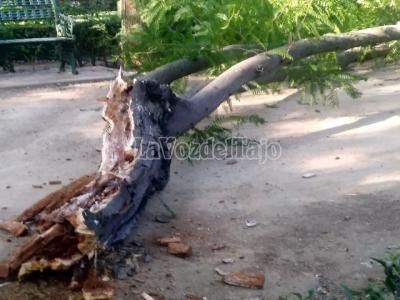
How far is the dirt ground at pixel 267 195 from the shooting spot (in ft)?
10.0

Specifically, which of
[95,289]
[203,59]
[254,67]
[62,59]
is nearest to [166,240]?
[95,289]

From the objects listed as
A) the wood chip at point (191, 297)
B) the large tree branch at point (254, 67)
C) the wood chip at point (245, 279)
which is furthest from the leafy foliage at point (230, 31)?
the wood chip at point (191, 297)

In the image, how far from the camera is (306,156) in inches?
188

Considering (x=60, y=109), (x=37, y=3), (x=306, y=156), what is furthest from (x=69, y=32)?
(x=306, y=156)

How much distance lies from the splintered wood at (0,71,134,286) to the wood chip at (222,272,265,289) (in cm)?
58

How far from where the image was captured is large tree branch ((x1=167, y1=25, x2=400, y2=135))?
444 cm

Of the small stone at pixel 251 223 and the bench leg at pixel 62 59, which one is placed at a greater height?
the bench leg at pixel 62 59

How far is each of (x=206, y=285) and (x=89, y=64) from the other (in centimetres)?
712

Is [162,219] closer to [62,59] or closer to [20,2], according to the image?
[62,59]

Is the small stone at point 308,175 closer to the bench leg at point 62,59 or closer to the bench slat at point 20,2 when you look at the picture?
the bench leg at point 62,59

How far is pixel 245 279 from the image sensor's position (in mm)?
2982

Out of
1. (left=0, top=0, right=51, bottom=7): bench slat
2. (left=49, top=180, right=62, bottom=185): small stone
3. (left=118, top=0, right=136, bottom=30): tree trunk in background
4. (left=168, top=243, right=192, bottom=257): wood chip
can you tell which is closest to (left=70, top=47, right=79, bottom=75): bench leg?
(left=0, top=0, right=51, bottom=7): bench slat

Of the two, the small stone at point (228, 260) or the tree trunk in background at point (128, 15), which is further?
the tree trunk in background at point (128, 15)

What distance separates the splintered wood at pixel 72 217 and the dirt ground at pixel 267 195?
0.38 ft
